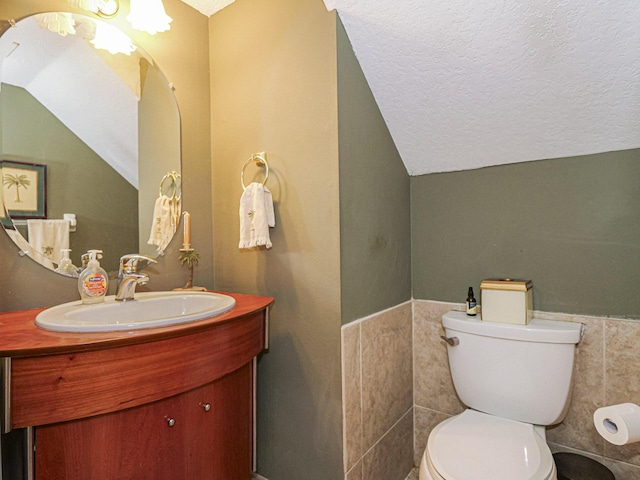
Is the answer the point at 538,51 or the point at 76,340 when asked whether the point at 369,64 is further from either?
the point at 76,340

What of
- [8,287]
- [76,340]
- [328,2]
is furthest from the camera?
[328,2]

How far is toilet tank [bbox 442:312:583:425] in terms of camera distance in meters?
1.33

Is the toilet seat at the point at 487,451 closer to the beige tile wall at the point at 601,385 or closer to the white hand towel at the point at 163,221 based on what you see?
the beige tile wall at the point at 601,385

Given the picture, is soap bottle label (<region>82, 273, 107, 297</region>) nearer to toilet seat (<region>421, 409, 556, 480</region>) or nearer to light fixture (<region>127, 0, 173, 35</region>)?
light fixture (<region>127, 0, 173, 35</region>)

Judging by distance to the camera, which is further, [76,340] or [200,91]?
[200,91]

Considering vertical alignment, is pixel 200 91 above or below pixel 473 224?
above

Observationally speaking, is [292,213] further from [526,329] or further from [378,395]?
[526,329]

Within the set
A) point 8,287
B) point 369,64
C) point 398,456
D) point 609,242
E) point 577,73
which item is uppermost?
point 369,64

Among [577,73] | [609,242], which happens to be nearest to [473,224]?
[609,242]

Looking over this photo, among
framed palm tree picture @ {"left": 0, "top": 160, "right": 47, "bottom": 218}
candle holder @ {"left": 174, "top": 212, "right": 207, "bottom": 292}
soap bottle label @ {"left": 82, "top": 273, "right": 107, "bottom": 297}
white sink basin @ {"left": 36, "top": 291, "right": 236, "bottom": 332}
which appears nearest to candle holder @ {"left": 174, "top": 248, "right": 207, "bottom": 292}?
candle holder @ {"left": 174, "top": 212, "right": 207, "bottom": 292}

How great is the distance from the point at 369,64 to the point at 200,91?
2.74 feet

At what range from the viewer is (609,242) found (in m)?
1.39

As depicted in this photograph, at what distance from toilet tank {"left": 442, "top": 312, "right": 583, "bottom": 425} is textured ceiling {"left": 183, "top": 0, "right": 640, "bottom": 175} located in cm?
72

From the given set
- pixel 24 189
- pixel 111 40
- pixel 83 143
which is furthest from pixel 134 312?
pixel 111 40
